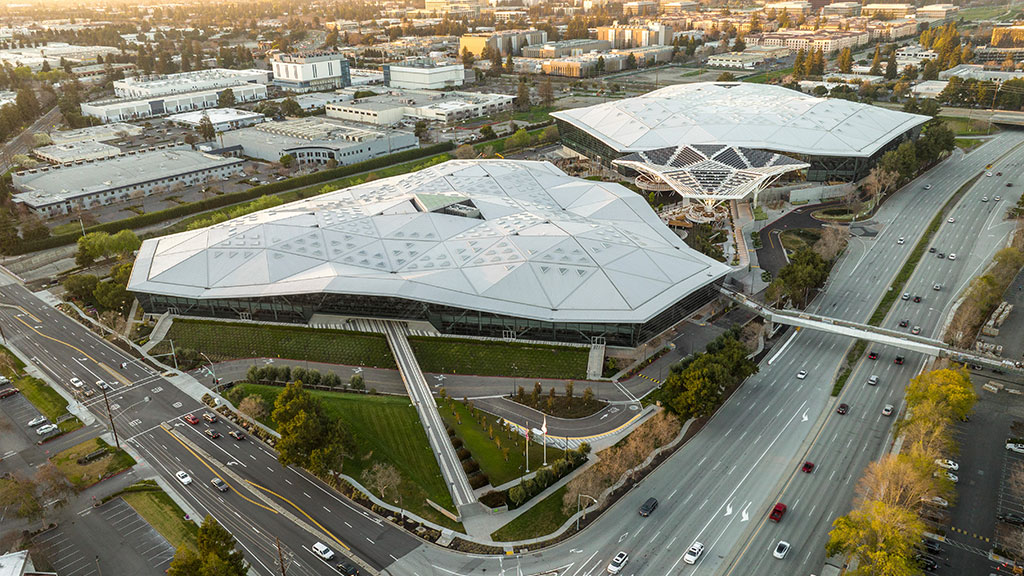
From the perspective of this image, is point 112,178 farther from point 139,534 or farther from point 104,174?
point 139,534

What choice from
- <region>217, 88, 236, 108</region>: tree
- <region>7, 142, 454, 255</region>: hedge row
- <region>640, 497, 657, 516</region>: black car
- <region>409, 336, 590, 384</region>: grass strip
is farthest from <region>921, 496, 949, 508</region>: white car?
<region>217, 88, 236, 108</region>: tree

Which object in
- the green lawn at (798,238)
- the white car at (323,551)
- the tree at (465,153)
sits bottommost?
the white car at (323,551)

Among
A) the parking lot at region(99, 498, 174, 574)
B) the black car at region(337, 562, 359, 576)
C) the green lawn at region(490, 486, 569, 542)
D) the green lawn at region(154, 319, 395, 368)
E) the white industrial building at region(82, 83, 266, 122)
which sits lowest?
the green lawn at region(490, 486, 569, 542)

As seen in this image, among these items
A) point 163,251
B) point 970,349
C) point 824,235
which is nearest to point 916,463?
point 970,349

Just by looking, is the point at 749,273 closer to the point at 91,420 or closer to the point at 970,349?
the point at 970,349

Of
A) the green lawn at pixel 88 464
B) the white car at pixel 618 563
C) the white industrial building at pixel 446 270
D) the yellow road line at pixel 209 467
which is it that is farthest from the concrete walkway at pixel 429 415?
the green lawn at pixel 88 464

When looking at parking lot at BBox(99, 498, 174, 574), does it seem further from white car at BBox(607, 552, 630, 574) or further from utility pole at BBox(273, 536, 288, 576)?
white car at BBox(607, 552, 630, 574)

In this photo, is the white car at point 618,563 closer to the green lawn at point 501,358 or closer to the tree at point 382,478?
the tree at point 382,478
